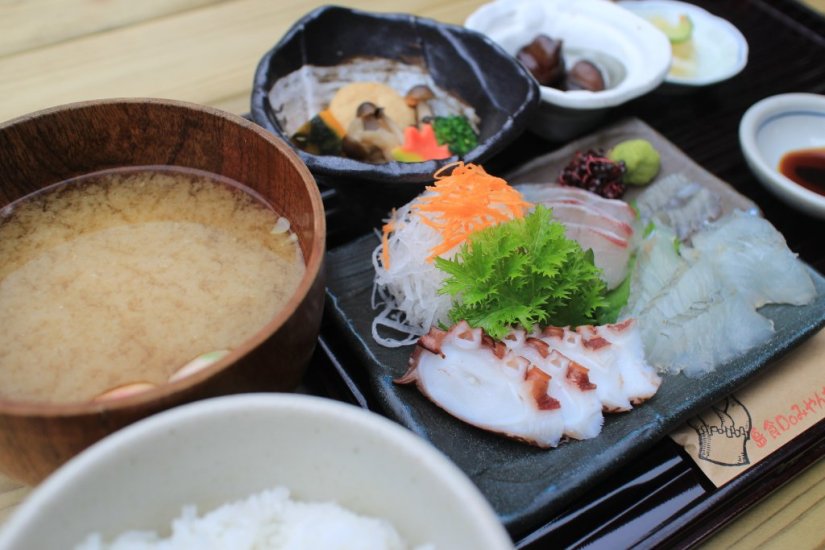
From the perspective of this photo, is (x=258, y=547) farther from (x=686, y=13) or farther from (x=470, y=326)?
(x=686, y=13)

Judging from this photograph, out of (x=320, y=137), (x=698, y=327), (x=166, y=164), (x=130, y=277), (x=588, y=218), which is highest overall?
(x=166, y=164)

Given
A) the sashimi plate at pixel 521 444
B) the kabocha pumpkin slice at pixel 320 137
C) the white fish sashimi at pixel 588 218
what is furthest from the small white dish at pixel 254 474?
the kabocha pumpkin slice at pixel 320 137

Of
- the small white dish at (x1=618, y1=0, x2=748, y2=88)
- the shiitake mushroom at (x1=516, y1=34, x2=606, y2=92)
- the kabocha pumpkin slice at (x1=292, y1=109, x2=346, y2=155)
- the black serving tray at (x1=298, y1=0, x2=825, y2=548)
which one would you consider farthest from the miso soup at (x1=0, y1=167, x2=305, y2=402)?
the small white dish at (x1=618, y1=0, x2=748, y2=88)

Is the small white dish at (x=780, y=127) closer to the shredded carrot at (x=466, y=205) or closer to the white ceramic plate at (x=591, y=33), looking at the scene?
the white ceramic plate at (x=591, y=33)

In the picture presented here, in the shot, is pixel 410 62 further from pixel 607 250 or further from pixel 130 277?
pixel 130 277

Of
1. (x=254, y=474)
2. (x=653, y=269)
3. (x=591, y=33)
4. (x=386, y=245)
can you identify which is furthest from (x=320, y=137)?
(x=254, y=474)
